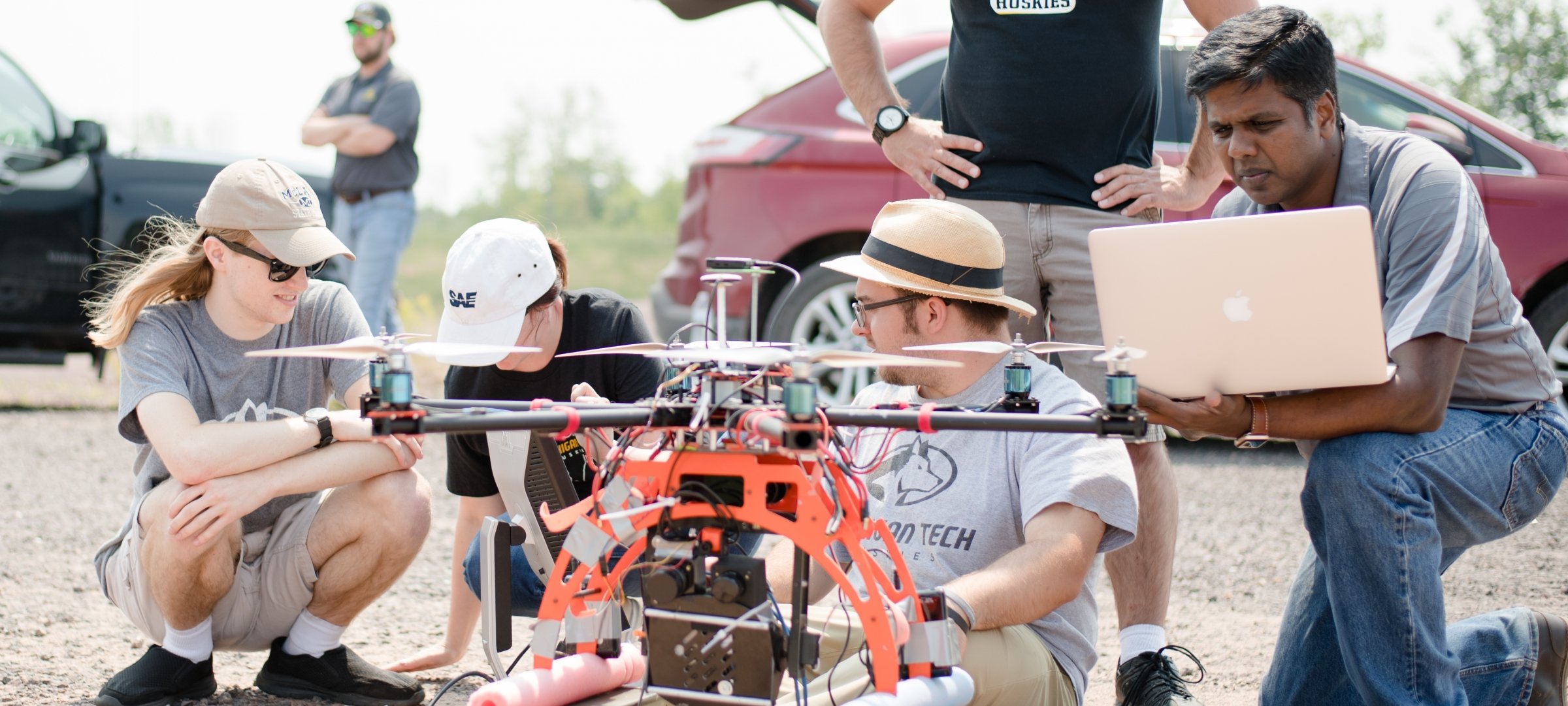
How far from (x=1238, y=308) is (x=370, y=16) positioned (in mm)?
6080

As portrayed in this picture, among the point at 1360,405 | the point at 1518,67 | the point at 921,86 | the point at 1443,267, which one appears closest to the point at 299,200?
the point at 1360,405

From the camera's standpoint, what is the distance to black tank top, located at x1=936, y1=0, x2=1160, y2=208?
3.30 metres

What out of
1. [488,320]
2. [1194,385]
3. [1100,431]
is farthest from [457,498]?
[1100,431]

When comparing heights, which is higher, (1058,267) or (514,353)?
(1058,267)

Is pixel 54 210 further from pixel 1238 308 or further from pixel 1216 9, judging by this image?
pixel 1238 308

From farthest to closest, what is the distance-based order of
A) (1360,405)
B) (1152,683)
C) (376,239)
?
(376,239), (1152,683), (1360,405)

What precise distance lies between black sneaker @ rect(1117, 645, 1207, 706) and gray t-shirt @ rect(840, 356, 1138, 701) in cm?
33

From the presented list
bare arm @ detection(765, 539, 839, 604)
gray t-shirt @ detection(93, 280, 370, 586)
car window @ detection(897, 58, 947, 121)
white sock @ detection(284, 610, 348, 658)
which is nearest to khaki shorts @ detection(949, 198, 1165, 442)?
bare arm @ detection(765, 539, 839, 604)

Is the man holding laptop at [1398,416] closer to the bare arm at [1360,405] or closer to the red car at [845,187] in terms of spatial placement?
the bare arm at [1360,405]

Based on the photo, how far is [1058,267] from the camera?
3.31 m

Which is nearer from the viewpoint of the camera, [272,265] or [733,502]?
[733,502]

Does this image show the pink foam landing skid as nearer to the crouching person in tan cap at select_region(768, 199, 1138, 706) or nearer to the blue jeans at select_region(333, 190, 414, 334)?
the crouching person in tan cap at select_region(768, 199, 1138, 706)

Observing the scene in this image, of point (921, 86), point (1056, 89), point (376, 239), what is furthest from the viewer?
point (376, 239)

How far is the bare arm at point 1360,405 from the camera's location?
2.53 m
